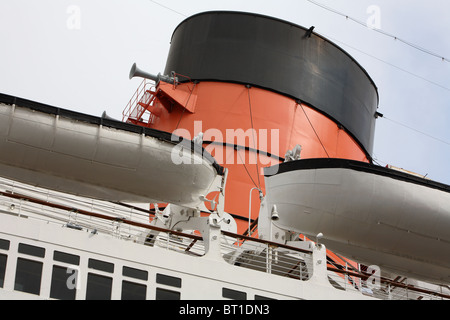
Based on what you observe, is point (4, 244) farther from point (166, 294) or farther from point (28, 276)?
point (166, 294)

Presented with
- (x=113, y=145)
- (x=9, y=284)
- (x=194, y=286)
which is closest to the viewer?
(x=9, y=284)

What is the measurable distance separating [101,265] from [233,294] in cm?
192

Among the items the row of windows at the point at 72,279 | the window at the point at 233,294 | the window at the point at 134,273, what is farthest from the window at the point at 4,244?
the window at the point at 233,294

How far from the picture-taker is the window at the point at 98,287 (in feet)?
30.9

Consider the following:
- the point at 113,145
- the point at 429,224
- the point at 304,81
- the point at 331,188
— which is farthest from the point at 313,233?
the point at 304,81

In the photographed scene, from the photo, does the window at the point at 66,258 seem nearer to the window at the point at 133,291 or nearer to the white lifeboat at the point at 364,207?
the window at the point at 133,291

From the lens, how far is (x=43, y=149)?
10789 millimetres

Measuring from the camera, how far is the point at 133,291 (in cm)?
973

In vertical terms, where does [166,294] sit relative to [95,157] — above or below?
below

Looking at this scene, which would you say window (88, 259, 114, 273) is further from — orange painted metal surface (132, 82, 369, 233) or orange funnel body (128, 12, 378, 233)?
orange funnel body (128, 12, 378, 233)

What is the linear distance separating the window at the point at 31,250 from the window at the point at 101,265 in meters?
0.64

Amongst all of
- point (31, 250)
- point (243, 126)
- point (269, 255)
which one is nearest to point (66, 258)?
point (31, 250)

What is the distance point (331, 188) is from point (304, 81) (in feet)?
18.4
